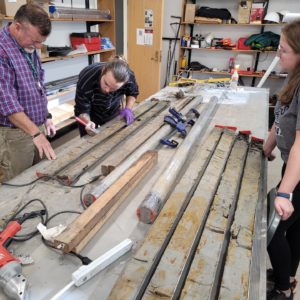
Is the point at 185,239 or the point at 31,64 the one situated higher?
the point at 31,64

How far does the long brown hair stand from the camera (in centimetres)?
114

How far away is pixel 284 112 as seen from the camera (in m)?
1.26

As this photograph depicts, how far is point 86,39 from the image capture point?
3.90 m

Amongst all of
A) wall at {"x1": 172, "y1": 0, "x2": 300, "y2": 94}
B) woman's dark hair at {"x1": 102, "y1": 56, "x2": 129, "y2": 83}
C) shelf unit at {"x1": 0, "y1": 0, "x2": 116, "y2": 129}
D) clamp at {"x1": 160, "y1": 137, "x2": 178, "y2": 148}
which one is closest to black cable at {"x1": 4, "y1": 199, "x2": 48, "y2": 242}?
clamp at {"x1": 160, "y1": 137, "x2": 178, "y2": 148}

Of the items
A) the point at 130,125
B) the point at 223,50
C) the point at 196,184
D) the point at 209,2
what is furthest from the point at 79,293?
the point at 209,2

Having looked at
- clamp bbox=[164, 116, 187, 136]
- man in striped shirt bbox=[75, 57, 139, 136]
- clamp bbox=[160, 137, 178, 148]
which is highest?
man in striped shirt bbox=[75, 57, 139, 136]

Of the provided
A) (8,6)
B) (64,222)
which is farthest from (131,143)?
(8,6)

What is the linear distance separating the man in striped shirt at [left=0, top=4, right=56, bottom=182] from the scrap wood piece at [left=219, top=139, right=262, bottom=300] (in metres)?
1.01

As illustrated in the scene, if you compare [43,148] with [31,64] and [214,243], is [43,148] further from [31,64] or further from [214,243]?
[214,243]

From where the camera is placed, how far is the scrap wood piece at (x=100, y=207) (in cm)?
92

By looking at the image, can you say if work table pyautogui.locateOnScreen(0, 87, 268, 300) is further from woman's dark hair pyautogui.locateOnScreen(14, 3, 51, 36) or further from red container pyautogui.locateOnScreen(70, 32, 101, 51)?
red container pyautogui.locateOnScreen(70, 32, 101, 51)

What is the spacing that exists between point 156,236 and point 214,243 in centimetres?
20

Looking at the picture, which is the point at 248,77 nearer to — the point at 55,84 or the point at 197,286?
the point at 55,84

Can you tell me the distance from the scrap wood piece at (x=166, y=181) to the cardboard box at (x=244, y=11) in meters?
3.22
